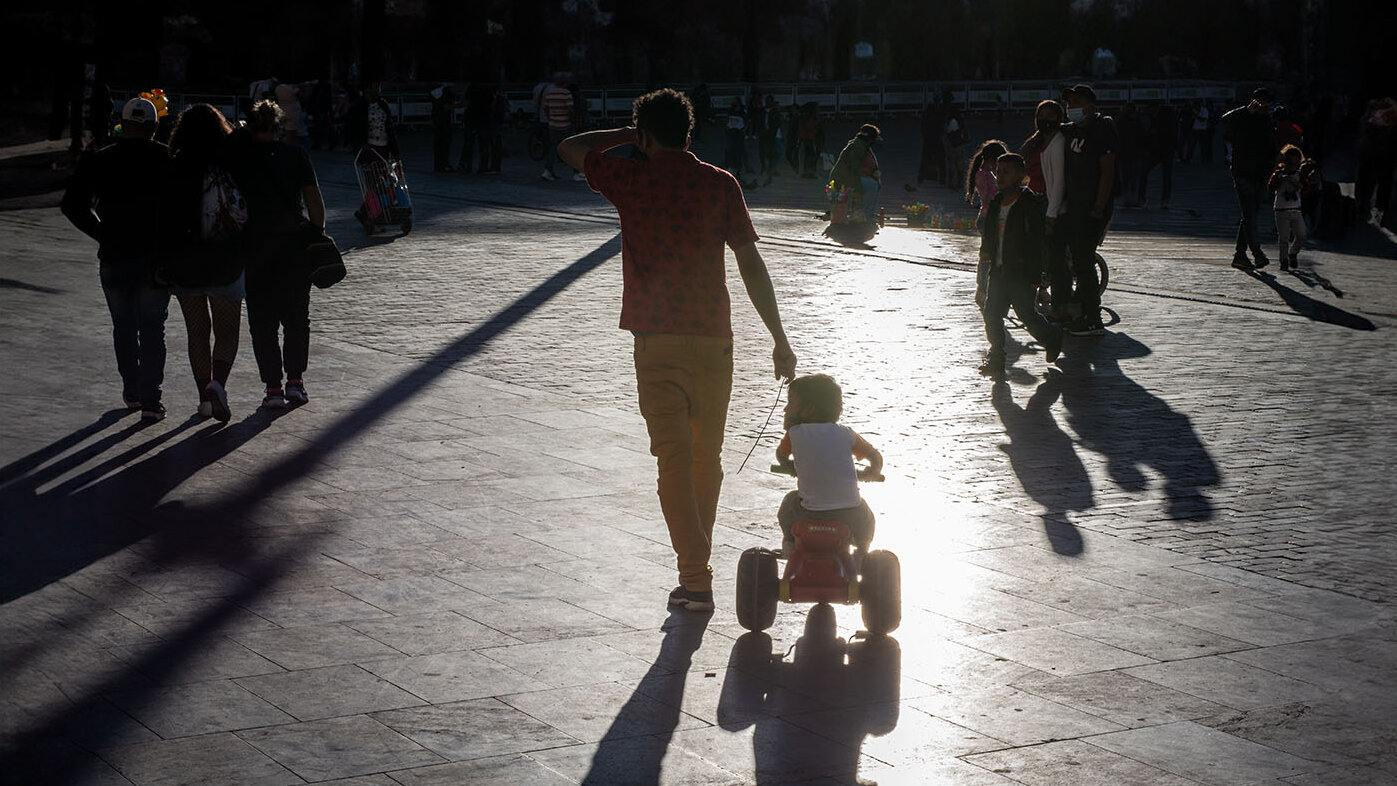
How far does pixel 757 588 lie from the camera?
217 inches

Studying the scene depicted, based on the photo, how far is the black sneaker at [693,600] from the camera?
589 cm

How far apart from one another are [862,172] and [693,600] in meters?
15.4

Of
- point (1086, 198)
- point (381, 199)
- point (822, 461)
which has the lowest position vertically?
point (381, 199)

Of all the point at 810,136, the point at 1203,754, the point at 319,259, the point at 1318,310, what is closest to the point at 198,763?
the point at 1203,754

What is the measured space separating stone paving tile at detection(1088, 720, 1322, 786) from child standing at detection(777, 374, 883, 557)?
1303 millimetres

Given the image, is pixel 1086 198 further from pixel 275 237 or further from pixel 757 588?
pixel 757 588

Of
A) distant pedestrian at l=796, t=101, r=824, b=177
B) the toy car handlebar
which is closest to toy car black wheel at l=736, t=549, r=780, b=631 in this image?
the toy car handlebar

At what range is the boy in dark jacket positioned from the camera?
10969 millimetres

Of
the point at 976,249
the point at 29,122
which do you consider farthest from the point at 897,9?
the point at 976,249

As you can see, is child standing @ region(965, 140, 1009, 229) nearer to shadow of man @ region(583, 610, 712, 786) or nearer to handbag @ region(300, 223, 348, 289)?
handbag @ region(300, 223, 348, 289)

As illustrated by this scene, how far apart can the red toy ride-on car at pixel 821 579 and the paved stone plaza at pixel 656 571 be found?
114mm

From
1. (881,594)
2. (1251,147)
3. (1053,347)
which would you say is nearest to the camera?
(881,594)

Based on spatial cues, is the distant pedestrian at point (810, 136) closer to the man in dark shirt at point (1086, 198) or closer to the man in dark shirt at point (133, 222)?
the man in dark shirt at point (1086, 198)

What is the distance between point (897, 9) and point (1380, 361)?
56549mm
